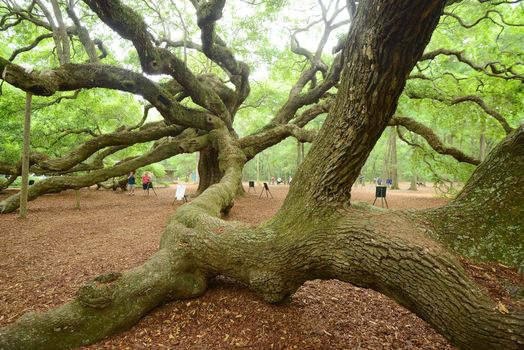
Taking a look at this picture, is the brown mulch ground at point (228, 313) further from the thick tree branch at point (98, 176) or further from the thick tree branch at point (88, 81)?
the thick tree branch at point (98, 176)

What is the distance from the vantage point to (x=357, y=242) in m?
2.11

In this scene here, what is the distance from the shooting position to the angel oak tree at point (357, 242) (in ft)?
5.33

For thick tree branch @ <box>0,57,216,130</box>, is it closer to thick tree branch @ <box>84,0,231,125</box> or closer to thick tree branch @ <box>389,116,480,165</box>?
thick tree branch @ <box>84,0,231,125</box>

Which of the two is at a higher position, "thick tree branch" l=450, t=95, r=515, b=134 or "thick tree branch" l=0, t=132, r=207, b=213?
"thick tree branch" l=450, t=95, r=515, b=134

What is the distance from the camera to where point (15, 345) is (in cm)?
207

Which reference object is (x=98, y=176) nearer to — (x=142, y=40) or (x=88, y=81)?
(x=88, y=81)

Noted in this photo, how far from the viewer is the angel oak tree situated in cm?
162

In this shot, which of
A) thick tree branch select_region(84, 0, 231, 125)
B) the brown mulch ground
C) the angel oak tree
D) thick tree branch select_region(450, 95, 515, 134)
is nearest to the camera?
the angel oak tree

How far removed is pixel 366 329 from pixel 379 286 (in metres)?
0.79

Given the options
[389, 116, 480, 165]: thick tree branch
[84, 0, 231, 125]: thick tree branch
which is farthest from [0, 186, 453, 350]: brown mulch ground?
[389, 116, 480, 165]: thick tree branch

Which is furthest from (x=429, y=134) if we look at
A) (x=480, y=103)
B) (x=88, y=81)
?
(x=88, y=81)

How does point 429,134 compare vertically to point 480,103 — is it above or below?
below

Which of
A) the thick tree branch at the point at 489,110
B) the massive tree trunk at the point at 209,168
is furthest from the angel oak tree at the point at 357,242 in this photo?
the massive tree trunk at the point at 209,168

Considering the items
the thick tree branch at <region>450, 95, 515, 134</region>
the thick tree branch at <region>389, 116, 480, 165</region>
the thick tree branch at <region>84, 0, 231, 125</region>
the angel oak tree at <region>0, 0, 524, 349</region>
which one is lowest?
the angel oak tree at <region>0, 0, 524, 349</region>
